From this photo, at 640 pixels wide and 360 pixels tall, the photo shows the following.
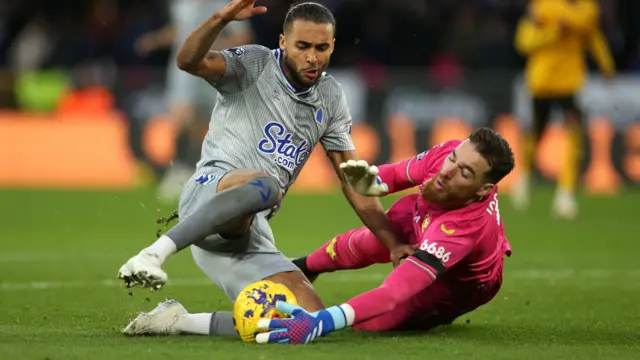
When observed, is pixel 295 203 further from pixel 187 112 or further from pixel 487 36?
pixel 487 36

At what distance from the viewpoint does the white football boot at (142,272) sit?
473 cm

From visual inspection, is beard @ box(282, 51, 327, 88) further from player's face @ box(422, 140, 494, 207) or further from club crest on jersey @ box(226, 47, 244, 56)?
player's face @ box(422, 140, 494, 207)

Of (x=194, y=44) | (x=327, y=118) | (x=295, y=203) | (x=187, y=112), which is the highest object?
(x=194, y=44)

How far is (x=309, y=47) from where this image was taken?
559 cm

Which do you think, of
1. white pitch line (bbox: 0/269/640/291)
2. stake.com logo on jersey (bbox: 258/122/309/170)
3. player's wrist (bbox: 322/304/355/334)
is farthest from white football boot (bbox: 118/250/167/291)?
white pitch line (bbox: 0/269/640/291)

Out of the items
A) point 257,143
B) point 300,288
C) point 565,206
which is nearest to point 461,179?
point 300,288

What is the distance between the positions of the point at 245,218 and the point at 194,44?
866 mm

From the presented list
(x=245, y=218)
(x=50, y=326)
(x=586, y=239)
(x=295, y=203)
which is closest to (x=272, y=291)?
(x=245, y=218)

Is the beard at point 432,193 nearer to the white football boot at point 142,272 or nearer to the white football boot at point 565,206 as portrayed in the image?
the white football boot at point 142,272

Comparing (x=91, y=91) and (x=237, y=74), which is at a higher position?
(x=237, y=74)

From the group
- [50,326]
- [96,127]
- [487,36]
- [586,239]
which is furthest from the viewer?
[487,36]

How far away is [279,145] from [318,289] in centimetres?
198

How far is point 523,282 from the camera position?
796 cm

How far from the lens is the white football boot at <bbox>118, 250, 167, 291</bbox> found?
186 inches
